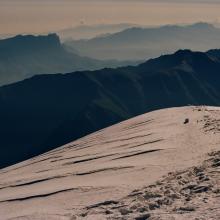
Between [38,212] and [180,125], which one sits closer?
[38,212]

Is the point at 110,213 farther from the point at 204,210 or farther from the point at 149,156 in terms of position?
the point at 149,156

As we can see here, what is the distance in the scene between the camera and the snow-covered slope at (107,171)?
22.3 m

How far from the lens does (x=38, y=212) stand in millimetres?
21844

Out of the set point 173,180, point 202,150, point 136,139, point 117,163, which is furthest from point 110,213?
point 136,139

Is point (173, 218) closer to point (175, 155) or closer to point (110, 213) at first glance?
point (110, 213)

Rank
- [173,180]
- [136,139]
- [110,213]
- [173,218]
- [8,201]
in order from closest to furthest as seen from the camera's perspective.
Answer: [173,218]
[110,213]
[173,180]
[8,201]
[136,139]

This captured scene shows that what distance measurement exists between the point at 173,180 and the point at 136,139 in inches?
687

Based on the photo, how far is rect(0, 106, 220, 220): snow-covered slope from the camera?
73.3 feet

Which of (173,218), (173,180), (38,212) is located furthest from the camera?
(173,180)

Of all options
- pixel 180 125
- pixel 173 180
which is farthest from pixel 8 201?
pixel 180 125

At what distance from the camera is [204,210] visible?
18.6 metres

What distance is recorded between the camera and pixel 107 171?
94.5ft

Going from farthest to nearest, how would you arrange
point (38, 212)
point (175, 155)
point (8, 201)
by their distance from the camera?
point (175, 155)
point (8, 201)
point (38, 212)

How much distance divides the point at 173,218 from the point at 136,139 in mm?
22918
